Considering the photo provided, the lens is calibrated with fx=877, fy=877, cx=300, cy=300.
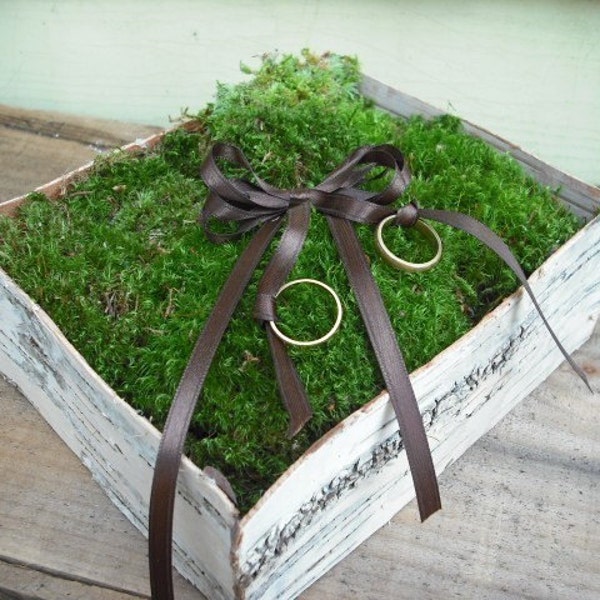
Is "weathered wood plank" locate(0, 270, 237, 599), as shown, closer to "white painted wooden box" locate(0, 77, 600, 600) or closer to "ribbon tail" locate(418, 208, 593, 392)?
"white painted wooden box" locate(0, 77, 600, 600)

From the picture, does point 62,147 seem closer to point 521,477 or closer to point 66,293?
point 66,293

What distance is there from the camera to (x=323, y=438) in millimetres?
830

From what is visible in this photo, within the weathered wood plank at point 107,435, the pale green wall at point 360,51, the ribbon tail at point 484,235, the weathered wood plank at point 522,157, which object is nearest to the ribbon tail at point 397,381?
the ribbon tail at point 484,235

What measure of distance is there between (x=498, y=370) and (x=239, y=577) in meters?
0.43

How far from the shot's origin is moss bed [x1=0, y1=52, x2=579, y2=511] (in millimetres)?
898

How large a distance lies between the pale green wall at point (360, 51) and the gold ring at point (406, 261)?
24.4 inches

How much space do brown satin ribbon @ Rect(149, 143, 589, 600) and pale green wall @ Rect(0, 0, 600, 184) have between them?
0.53 metres

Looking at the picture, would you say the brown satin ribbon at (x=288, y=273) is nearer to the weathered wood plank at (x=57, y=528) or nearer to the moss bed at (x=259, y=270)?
the moss bed at (x=259, y=270)

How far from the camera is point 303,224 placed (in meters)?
1.00

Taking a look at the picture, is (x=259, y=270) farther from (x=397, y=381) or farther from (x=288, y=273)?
(x=397, y=381)

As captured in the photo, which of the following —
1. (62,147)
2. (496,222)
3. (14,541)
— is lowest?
(14,541)

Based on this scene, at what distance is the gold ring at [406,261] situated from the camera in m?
0.99

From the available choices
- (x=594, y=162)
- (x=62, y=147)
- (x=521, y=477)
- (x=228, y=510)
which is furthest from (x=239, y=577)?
(x=594, y=162)

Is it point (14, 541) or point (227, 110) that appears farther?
point (227, 110)
